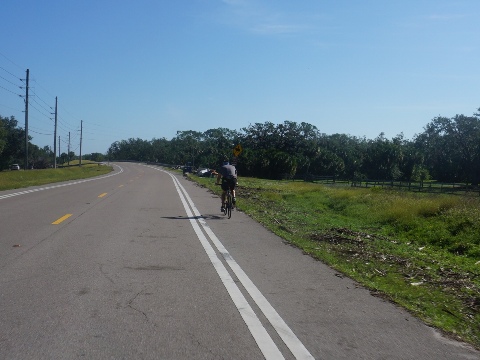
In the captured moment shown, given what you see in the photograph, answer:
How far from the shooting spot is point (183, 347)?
17.1ft

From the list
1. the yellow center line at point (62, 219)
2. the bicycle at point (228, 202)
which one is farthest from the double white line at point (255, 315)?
the bicycle at point (228, 202)

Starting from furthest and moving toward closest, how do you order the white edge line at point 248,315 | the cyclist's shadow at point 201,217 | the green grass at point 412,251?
the cyclist's shadow at point 201,217, the green grass at point 412,251, the white edge line at point 248,315

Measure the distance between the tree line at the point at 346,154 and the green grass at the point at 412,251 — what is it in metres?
61.2

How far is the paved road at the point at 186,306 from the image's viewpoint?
522cm

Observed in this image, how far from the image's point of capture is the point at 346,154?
116 m

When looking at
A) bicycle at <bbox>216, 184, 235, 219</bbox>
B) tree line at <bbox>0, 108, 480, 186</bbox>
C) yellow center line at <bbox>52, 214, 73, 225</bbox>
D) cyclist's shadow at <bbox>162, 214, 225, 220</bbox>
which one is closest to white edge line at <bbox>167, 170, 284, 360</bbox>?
yellow center line at <bbox>52, 214, 73, 225</bbox>

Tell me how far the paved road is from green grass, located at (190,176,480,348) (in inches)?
18.2

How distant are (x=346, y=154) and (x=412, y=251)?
10443cm

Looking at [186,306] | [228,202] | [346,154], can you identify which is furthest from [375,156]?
[186,306]

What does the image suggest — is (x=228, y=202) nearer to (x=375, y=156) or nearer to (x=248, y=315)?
(x=248, y=315)

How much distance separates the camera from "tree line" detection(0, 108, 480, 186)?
8819 cm

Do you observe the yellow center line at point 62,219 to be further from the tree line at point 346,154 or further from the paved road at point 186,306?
the tree line at point 346,154

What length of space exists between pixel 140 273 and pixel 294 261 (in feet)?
9.91

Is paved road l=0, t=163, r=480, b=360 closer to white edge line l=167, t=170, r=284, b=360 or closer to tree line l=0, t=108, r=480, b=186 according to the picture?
white edge line l=167, t=170, r=284, b=360
